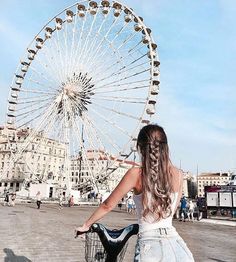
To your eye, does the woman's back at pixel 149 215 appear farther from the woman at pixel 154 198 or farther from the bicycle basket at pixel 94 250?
the bicycle basket at pixel 94 250

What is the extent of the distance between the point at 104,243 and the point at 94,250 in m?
0.11

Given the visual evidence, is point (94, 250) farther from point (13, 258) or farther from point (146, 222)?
point (13, 258)

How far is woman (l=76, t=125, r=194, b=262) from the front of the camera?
8.18 feet

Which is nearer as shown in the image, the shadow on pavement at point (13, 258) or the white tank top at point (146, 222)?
the white tank top at point (146, 222)

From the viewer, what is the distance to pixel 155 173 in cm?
268

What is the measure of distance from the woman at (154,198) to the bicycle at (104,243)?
9cm

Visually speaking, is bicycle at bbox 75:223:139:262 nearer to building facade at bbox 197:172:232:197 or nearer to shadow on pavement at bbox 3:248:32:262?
shadow on pavement at bbox 3:248:32:262

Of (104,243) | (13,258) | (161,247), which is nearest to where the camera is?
(161,247)

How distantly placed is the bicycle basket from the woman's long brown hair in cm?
42

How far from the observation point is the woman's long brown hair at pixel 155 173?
103 inches

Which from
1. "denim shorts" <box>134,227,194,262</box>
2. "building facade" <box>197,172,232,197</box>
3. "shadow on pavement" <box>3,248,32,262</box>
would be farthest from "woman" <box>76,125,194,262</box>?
"building facade" <box>197,172,232,197</box>

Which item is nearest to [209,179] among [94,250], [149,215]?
[94,250]

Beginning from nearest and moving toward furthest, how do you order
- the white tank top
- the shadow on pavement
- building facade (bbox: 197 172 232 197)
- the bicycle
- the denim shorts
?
the denim shorts < the white tank top < the bicycle < the shadow on pavement < building facade (bbox: 197 172 232 197)

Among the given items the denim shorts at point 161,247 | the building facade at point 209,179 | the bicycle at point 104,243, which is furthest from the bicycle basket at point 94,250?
the building facade at point 209,179
